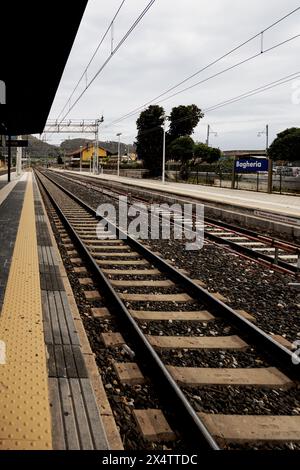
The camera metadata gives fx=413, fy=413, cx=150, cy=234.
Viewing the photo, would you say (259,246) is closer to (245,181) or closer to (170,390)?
(170,390)

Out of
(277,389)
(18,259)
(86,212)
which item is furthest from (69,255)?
(86,212)

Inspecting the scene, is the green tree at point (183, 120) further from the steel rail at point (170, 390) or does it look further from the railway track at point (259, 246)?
the steel rail at point (170, 390)

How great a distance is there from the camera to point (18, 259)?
23.1 feet

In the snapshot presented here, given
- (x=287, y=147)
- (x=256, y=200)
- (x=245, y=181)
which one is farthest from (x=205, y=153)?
(x=256, y=200)

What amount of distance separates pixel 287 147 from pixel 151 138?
26960 millimetres

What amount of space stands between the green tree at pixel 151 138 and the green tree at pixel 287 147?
24.3 m

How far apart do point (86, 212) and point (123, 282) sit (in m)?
9.92

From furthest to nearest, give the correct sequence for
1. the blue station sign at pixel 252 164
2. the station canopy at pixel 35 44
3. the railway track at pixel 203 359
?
1. the blue station sign at pixel 252 164
2. the station canopy at pixel 35 44
3. the railway track at pixel 203 359

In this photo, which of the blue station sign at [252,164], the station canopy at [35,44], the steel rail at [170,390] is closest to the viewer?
the steel rail at [170,390]

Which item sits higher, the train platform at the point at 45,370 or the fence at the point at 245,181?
the fence at the point at 245,181

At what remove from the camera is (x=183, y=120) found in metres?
54.0

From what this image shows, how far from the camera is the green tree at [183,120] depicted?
177 ft

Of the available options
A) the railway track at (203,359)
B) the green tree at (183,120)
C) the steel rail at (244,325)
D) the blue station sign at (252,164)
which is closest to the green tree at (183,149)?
the green tree at (183,120)

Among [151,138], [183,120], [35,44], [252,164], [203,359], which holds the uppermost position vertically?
[183,120]
